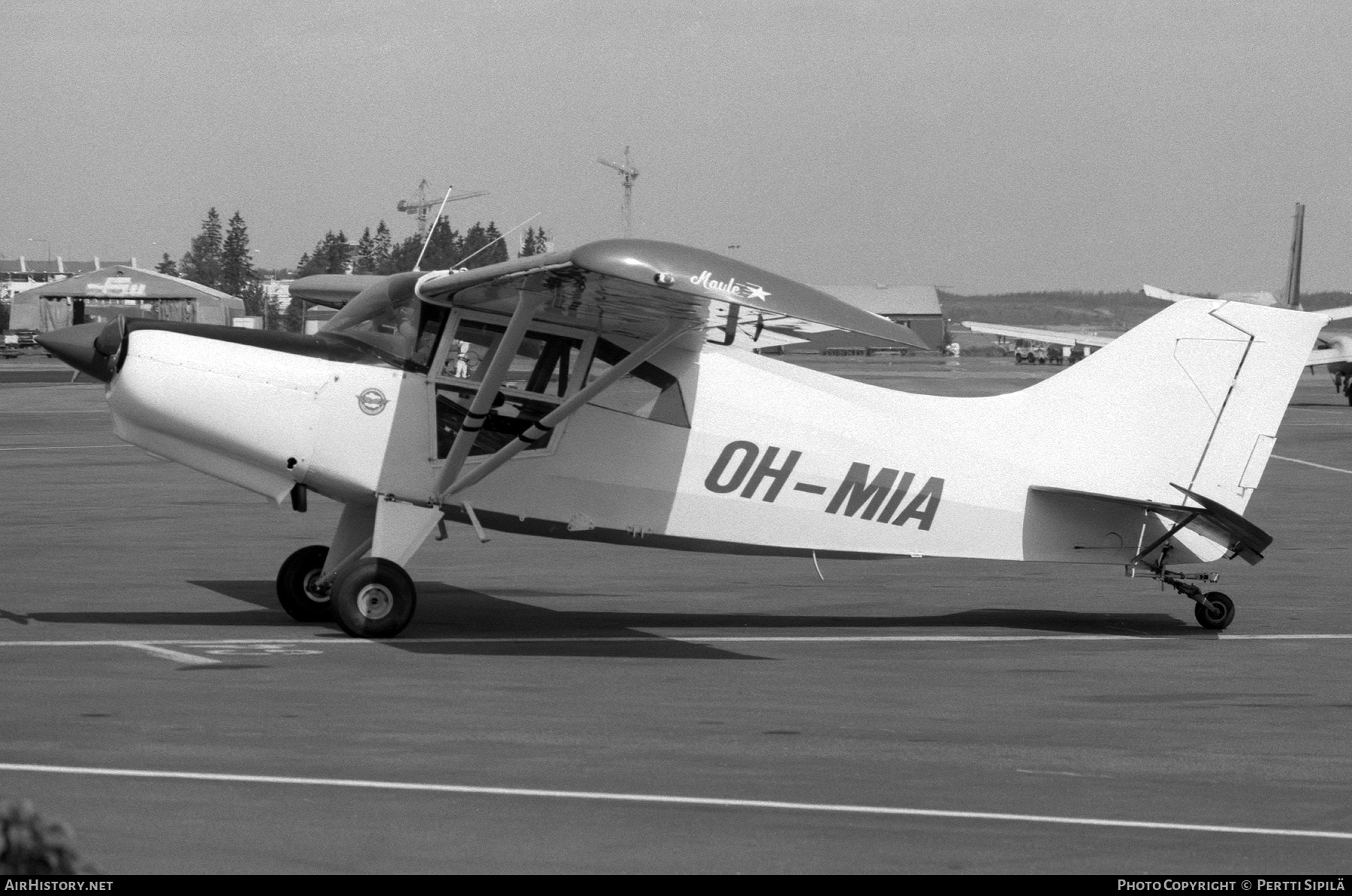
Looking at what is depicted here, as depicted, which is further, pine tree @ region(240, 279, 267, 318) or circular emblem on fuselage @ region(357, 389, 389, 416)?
pine tree @ region(240, 279, 267, 318)

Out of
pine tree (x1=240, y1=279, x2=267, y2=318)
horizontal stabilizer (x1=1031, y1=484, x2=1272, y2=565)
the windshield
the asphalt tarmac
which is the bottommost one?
pine tree (x1=240, y1=279, x2=267, y2=318)

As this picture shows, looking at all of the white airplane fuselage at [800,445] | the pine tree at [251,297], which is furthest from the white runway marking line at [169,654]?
the pine tree at [251,297]

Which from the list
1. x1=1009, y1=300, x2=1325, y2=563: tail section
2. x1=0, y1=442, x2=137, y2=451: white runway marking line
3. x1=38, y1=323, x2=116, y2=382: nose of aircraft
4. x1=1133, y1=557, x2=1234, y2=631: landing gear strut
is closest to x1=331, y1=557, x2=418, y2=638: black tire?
x1=38, y1=323, x2=116, y2=382: nose of aircraft

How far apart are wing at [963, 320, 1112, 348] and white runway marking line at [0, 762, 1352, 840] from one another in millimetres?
30854

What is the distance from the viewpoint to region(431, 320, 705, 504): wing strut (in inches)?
425

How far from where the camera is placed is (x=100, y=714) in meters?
8.20

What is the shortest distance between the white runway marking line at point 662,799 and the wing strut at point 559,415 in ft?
14.2

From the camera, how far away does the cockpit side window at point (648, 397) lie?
37.4 feet

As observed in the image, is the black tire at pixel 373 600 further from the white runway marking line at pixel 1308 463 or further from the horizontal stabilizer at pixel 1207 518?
the white runway marking line at pixel 1308 463

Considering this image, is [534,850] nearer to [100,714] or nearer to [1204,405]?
[100,714]

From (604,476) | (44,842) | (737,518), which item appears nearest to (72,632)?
(604,476)

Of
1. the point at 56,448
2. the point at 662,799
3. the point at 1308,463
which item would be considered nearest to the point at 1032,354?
the point at 1308,463

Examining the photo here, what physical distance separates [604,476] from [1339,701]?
503 centimetres

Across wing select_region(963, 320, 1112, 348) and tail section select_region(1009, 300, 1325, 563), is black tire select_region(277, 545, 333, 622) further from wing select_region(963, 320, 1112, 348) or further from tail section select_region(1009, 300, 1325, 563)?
wing select_region(963, 320, 1112, 348)
